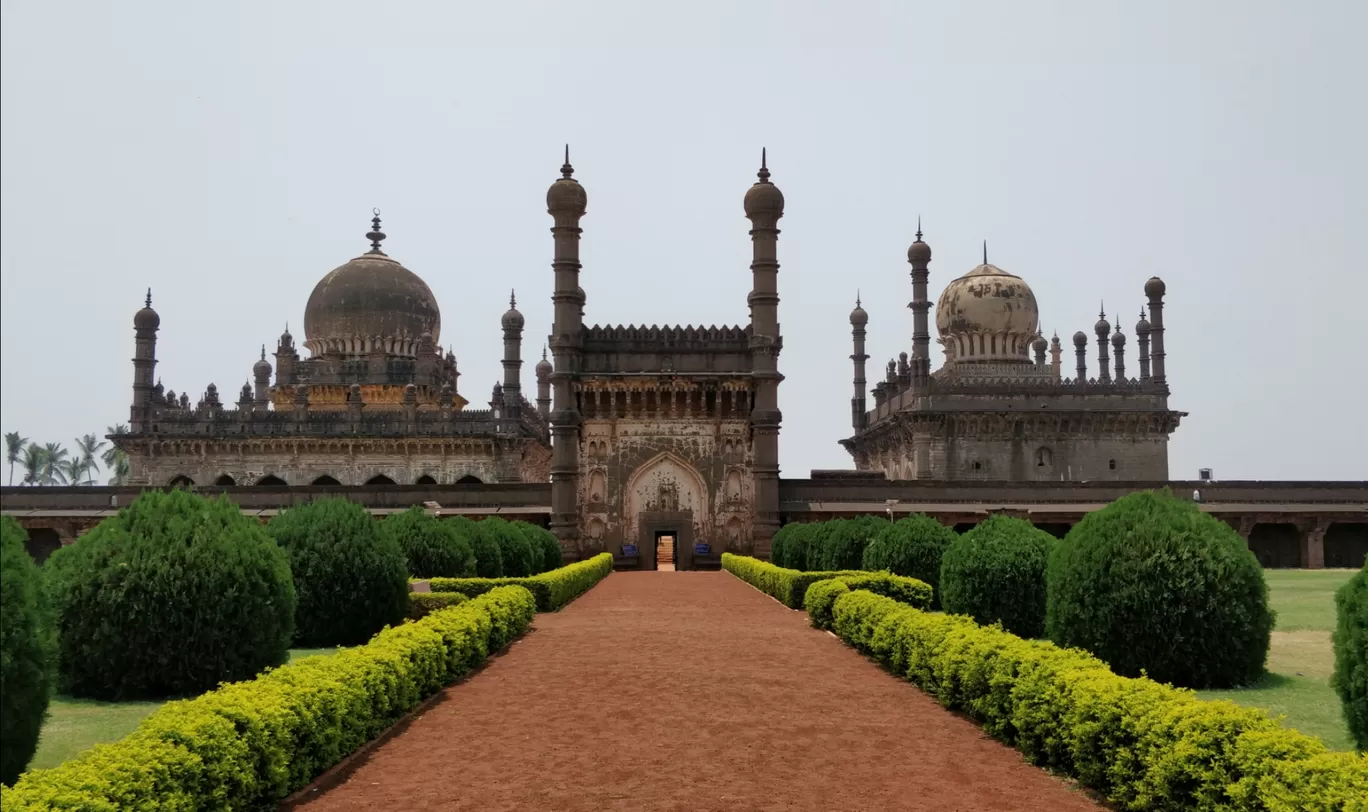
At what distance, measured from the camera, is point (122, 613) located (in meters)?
10.0

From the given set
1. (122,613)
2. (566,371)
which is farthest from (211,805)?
(566,371)

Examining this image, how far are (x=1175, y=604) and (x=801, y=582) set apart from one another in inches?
383

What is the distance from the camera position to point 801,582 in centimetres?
1995

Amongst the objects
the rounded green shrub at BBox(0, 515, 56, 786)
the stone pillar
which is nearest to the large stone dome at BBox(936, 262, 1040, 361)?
the stone pillar

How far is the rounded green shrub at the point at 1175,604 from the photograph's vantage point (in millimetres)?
10562

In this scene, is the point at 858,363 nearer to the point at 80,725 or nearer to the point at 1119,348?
the point at 1119,348

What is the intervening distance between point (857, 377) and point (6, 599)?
155 ft

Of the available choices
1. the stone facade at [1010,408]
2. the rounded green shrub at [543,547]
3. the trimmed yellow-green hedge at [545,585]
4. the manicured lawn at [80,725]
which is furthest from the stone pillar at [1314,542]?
the manicured lawn at [80,725]

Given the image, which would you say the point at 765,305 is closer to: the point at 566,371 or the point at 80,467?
the point at 566,371

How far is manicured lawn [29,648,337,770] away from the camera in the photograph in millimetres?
7844

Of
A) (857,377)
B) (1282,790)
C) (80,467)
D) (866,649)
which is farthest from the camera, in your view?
(80,467)

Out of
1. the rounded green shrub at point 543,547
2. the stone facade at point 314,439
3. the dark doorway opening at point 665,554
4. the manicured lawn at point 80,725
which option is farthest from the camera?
the stone facade at point 314,439

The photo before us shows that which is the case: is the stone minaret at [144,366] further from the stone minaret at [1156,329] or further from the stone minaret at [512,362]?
the stone minaret at [1156,329]

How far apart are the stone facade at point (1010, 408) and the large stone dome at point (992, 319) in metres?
0.04
